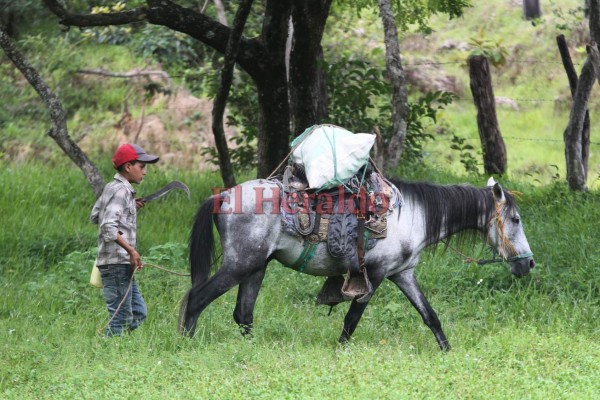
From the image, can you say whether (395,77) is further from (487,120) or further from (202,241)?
(202,241)

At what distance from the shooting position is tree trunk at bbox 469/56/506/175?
40.6ft

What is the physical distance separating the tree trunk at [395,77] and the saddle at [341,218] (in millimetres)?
3589

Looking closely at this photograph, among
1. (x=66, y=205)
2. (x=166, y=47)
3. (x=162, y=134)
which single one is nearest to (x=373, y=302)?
(x=66, y=205)

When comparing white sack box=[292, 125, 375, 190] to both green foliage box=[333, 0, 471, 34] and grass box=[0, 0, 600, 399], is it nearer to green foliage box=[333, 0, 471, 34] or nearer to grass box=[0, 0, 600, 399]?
grass box=[0, 0, 600, 399]

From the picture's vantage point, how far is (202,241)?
6.93 meters

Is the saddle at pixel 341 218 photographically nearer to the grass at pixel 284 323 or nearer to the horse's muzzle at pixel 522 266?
the grass at pixel 284 323

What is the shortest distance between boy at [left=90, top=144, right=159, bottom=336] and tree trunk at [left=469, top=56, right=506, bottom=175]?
22.6 feet

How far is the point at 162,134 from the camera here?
51.2 ft

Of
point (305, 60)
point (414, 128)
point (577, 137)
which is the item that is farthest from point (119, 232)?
point (414, 128)

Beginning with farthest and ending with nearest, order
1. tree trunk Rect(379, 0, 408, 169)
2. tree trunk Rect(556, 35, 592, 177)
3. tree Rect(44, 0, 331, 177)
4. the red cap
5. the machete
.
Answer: tree trunk Rect(556, 35, 592, 177) → tree trunk Rect(379, 0, 408, 169) → tree Rect(44, 0, 331, 177) → the machete → the red cap

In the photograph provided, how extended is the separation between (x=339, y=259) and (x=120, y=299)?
1.69 m

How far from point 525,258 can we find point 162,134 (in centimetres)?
961

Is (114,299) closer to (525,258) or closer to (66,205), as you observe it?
→ (525,258)

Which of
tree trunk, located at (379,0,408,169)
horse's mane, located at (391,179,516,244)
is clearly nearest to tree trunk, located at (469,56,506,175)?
tree trunk, located at (379,0,408,169)
